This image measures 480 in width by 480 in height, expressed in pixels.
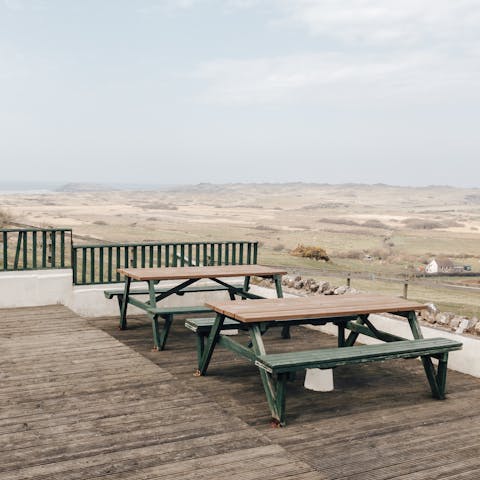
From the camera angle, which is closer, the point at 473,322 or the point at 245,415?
the point at 245,415

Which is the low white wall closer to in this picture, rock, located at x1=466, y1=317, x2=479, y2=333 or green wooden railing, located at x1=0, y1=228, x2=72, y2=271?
green wooden railing, located at x1=0, y1=228, x2=72, y2=271

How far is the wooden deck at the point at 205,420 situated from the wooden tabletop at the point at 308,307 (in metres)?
0.70

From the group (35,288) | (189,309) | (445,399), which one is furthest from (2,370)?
(445,399)

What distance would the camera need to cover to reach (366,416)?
16.0 feet

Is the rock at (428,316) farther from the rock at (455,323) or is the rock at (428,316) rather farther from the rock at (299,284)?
the rock at (299,284)

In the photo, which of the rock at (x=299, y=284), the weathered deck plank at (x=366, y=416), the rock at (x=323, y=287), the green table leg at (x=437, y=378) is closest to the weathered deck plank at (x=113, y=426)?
the weathered deck plank at (x=366, y=416)

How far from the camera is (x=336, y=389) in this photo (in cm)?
561

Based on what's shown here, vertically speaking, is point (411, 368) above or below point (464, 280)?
above

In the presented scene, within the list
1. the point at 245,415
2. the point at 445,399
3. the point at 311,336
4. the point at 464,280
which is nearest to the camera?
the point at 245,415

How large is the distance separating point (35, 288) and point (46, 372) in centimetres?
303

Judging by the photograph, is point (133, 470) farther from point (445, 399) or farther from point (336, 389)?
point (445, 399)

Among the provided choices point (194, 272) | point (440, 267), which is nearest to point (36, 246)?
point (194, 272)

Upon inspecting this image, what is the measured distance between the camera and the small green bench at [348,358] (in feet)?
15.1

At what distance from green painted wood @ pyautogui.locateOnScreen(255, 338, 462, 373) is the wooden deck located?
427 millimetres
